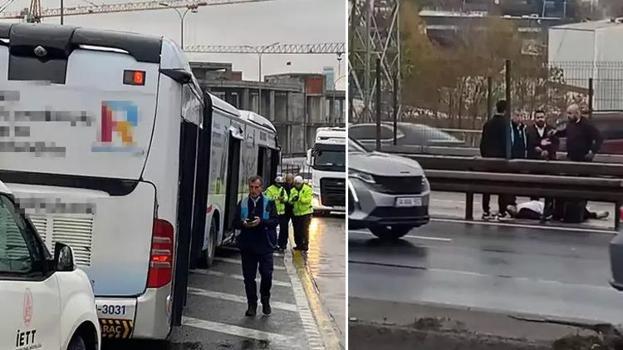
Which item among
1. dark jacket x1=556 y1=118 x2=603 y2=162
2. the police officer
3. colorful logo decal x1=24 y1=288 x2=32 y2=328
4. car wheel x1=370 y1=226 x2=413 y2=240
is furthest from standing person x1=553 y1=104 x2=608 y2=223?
the police officer

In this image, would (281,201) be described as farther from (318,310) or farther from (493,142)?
(493,142)

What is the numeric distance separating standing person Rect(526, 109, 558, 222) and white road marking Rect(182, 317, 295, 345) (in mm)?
3814

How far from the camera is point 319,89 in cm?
593

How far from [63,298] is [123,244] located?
871 millimetres

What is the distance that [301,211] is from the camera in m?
11.8

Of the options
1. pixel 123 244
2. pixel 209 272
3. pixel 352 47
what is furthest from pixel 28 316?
pixel 209 272

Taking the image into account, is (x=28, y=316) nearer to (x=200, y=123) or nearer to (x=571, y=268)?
(x=571, y=268)

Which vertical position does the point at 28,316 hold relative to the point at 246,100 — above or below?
below

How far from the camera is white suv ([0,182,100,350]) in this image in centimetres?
457

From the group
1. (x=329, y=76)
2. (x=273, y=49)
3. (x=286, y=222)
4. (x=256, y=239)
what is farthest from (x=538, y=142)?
(x=286, y=222)

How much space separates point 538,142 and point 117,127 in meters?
2.78

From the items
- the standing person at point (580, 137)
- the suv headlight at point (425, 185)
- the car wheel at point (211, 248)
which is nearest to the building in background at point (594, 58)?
the standing person at point (580, 137)

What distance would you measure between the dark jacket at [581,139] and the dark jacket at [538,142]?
2.4 inches

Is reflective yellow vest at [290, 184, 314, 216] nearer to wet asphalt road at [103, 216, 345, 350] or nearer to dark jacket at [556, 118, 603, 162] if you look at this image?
wet asphalt road at [103, 216, 345, 350]
